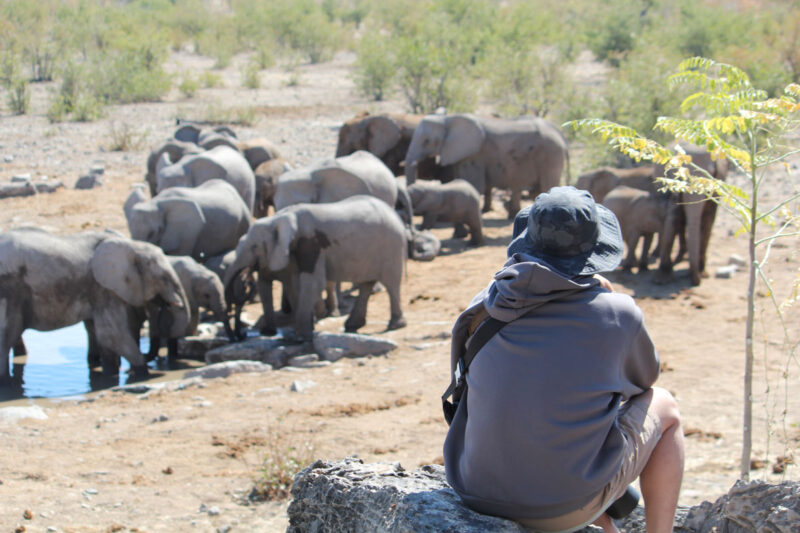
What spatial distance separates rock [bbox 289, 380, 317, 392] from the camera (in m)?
8.46

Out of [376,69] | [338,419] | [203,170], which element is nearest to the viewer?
[338,419]

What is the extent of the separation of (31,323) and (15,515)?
4026mm

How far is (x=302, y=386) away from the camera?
336 inches

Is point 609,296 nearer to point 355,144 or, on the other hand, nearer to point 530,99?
point 355,144

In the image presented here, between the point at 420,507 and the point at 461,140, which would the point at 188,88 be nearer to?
the point at 461,140

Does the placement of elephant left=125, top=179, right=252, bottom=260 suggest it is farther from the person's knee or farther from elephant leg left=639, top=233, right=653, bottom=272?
the person's knee

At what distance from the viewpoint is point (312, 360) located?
962 cm

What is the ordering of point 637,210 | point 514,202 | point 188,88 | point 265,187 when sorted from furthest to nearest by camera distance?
point 188,88 → point 514,202 → point 265,187 → point 637,210

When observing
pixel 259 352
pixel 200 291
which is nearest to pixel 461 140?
pixel 200 291

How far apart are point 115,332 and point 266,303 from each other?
6.13 ft

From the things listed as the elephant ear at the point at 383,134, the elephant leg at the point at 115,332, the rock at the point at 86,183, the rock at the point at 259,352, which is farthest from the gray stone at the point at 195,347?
the elephant ear at the point at 383,134

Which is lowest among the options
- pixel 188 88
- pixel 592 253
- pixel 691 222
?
pixel 691 222

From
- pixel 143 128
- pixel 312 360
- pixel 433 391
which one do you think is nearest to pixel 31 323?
pixel 312 360

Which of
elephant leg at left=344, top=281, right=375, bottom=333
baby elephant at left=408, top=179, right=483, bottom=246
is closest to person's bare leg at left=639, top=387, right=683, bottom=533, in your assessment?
elephant leg at left=344, top=281, right=375, bottom=333
